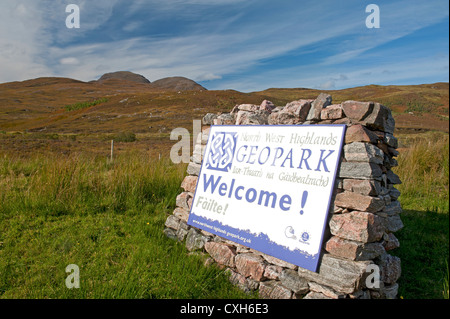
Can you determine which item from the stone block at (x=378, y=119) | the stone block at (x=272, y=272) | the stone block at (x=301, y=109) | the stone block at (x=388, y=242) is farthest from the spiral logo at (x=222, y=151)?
the stone block at (x=388, y=242)

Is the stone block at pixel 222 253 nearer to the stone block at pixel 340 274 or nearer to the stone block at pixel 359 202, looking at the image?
the stone block at pixel 340 274

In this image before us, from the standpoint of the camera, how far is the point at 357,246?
284 centimetres

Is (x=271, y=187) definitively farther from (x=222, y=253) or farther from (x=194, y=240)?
(x=194, y=240)

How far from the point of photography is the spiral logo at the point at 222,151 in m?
4.41

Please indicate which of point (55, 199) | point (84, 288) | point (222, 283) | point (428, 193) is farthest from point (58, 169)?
point (428, 193)

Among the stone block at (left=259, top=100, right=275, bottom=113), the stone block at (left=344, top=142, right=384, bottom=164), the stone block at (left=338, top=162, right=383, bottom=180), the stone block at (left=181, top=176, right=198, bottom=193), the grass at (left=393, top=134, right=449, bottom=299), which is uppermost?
the stone block at (left=259, top=100, right=275, bottom=113)

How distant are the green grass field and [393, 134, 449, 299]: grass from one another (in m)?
0.02

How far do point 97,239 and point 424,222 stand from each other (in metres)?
6.25

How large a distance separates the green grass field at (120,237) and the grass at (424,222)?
0.06ft

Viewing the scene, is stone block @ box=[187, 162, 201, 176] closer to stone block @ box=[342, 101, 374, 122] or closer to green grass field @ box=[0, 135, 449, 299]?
green grass field @ box=[0, 135, 449, 299]

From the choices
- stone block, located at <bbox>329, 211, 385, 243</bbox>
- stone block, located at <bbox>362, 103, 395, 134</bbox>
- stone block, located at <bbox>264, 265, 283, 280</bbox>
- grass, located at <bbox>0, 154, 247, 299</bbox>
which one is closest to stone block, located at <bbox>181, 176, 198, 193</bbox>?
grass, located at <bbox>0, 154, 247, 299</bbox>

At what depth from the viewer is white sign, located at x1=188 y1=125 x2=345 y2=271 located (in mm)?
3152

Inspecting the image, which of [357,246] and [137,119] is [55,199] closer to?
[357,246]
